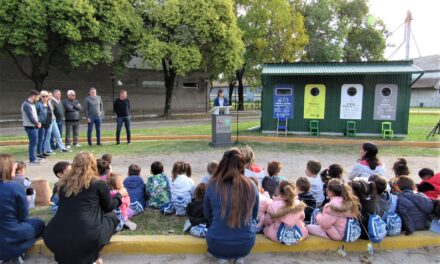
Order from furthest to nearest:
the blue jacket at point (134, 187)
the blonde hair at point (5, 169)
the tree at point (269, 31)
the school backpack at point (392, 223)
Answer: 1. the tree at point (269, 31)
2. the blue jacket at point (134, 187)
3. the school backpack at point (392, 223)
4. the blonde hair at point (5, 169)

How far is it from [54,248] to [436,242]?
14.5ft

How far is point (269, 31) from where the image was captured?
2983 cm

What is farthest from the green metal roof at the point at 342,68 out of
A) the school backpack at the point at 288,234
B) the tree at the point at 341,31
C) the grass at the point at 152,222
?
the tree at the point at 341,31

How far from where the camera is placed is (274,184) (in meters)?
4.74

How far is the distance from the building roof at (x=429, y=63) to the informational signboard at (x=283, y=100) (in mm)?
46891

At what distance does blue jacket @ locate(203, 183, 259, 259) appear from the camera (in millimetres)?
3322

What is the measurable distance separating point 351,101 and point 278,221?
1083cm

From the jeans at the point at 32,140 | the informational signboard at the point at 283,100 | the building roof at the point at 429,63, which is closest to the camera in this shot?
the jeans at the point at 32,140

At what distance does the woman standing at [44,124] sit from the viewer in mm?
8859

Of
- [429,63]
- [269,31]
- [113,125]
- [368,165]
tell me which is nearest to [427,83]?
[429,63]

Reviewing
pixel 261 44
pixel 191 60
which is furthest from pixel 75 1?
pixel 261 44

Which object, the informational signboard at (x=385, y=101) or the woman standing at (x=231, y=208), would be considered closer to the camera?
the woman standing at (x=231, y=208)

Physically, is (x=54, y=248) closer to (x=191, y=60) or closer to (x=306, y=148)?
(x=306, y=148)

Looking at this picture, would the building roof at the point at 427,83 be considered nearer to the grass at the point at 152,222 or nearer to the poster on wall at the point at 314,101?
the poster on wall at the point at 314,101
